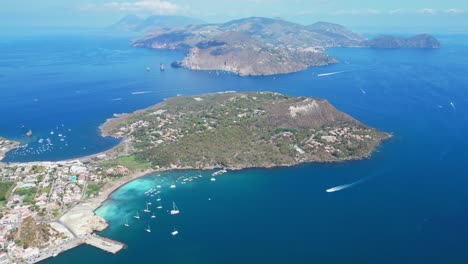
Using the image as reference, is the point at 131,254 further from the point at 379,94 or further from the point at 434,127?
the point at 379,94

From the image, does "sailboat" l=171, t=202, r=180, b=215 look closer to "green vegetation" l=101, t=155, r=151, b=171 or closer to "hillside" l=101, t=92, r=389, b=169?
"hillside" l=101, t=92, r=389, b=169

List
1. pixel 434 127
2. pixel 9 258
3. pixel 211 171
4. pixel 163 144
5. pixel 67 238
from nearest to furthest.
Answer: pixel 9 258
pixel 67 238
pixel 211 171
pixel 163 144
pixel 434 127

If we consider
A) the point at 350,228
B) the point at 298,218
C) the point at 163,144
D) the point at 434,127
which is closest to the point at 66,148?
the point at 163,144

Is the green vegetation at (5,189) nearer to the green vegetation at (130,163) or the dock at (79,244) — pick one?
the green vegetation at (130,163)

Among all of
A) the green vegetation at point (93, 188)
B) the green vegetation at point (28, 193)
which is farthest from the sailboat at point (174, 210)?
the green vegetation at point (28, 193)

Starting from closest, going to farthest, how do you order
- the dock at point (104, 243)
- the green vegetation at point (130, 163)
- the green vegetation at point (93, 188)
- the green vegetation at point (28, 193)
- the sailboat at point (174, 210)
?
the dock at point (104, 243)
the sailboat at point (174, 210)
the green vegetation at point (28, 193)
the green vegetation at point (93, 188)
the green vegetation at point (130, 163)

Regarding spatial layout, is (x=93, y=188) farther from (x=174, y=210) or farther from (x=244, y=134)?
(x=244, y=134)
